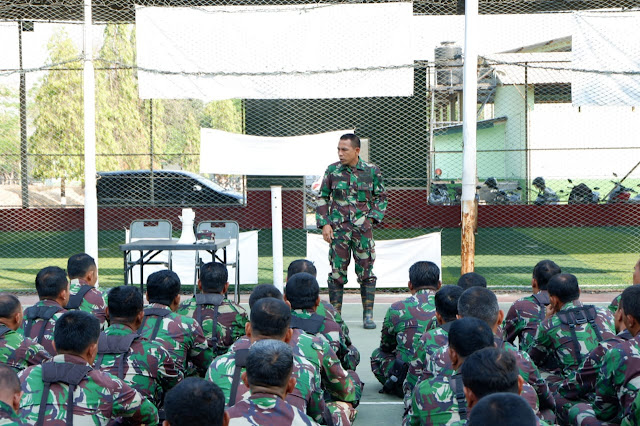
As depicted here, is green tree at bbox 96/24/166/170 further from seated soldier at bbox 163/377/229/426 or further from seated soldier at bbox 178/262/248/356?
seated soldier at bbox 163/377/229/426

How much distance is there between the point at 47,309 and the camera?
4.48m

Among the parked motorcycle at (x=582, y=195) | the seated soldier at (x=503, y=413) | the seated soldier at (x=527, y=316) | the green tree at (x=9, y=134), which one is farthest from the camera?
the green tree at (x=9, y=134)

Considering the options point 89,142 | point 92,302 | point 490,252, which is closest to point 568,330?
point 92,302

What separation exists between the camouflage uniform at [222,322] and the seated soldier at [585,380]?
204 cm

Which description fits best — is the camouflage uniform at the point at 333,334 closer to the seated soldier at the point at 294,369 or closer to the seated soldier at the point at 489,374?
the seated soldier at the point at 294,369

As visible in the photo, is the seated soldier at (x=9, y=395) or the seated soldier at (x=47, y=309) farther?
the seated soldier at (x=47, y=309)

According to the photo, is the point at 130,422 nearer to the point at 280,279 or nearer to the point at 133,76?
the point at 280,279

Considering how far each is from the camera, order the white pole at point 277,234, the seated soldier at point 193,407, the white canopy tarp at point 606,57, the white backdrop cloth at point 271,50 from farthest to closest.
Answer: the white backdrop cloth at point 271,50 < the white pole at point 277,234 < the white canopy tarp at point 606,57 < the seated soldier at point 193,407

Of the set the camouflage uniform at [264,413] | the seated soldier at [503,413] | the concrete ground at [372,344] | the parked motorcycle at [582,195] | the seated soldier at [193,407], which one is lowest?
the concrete ground at [372,344]

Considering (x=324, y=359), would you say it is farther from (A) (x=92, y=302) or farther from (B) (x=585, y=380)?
(A) (x=92, y=302)

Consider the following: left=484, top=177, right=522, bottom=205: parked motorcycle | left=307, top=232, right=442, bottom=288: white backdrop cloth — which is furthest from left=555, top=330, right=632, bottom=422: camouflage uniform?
left=484, top=177, right=522, bottom=205: parked motorcycle

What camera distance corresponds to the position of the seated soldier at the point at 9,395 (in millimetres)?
2682

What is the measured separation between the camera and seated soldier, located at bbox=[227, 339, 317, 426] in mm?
2682

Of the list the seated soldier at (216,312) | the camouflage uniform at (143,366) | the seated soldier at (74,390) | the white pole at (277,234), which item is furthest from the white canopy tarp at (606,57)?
the seated soldier at (74,390)
